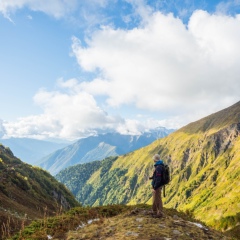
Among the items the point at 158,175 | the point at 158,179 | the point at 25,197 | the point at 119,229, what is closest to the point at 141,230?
the point at 119,229

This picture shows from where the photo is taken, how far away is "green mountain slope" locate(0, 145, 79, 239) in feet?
81.7

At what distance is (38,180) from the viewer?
79.2 metres

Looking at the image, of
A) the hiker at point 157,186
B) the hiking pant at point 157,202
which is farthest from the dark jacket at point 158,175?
the hiking pant at point 157,202

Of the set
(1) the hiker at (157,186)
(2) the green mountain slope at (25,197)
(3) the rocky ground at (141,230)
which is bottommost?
(3) the rocky ground at (141,230)

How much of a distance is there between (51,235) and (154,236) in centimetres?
539

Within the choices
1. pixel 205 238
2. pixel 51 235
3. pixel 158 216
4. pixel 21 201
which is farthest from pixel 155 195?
pixel 21 201

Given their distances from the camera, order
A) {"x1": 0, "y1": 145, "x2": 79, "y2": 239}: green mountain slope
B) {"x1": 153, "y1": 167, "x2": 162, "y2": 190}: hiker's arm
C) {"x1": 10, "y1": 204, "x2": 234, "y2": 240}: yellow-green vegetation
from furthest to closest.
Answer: {"x1": 0, "y1": 145, "x2": 79, "y2": 239}: green mountain slope → {"x1": 153, "y1": 167, "x2": 162, "y2": 190}: hiker's arm → {"x1": 10, "y1": 204, "x2": 234, "y2": 240}: yellow-green vegetation

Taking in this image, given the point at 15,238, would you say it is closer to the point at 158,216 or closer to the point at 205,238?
the point at 158,216

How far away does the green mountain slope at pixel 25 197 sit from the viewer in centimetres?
2492

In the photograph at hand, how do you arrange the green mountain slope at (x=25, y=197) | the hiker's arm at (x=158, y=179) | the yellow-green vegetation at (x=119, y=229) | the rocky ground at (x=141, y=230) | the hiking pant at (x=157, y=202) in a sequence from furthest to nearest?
1. the green mountain slope at (x=25, y=197)
2. the hiking pant at (x=157, y=202)
3. the hiker's arm at (x=158, y=179)
4. the yellow-green vegetation at (x=119, y=229)
5. the rocky ground at (x=141, y=230)

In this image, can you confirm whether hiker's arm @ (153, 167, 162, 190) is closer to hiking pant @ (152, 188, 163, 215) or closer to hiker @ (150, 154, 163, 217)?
hiker @ (150, 154, 163, 217)

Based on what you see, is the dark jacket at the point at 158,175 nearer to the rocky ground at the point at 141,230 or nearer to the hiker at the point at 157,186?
the hiker at the point at 157,186

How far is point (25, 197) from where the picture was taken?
4738 cm

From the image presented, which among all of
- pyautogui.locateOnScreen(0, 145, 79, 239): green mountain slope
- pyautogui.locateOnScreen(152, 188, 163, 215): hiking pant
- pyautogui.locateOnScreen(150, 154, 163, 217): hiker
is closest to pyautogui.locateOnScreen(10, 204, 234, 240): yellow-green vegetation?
pyautogui.locateOnScreen(152, 188, 163, 215): hiking pant
